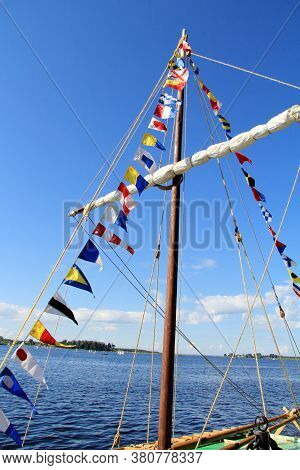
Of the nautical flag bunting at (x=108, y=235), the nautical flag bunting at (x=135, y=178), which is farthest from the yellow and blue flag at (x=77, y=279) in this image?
the nautical flag bunting at (x=135, y=178)

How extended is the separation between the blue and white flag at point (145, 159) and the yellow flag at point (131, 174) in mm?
798

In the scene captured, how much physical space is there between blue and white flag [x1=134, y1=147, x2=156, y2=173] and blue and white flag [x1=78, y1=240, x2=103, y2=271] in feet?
11.6

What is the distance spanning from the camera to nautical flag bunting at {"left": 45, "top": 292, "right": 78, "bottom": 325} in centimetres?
796

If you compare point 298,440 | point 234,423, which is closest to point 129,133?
point 298,440

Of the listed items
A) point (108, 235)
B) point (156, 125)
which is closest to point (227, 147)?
point (156, 125)

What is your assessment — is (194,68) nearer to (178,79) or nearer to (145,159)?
(178,79)

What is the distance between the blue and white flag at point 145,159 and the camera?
36.4 ft

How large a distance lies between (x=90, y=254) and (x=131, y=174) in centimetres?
297

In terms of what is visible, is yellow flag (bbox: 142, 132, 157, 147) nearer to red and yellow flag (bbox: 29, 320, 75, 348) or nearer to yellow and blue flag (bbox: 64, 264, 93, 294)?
yellow and blue flag (bbox: 64, 264, 93, 294)

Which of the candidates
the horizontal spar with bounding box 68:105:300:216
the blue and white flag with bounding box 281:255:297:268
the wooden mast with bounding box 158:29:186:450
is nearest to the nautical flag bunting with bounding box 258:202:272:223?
the blue and white flag with bounding box 281:255:297:268

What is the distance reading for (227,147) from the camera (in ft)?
36.8

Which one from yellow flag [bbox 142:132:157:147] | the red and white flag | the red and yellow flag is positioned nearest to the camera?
the red and yellow flag
